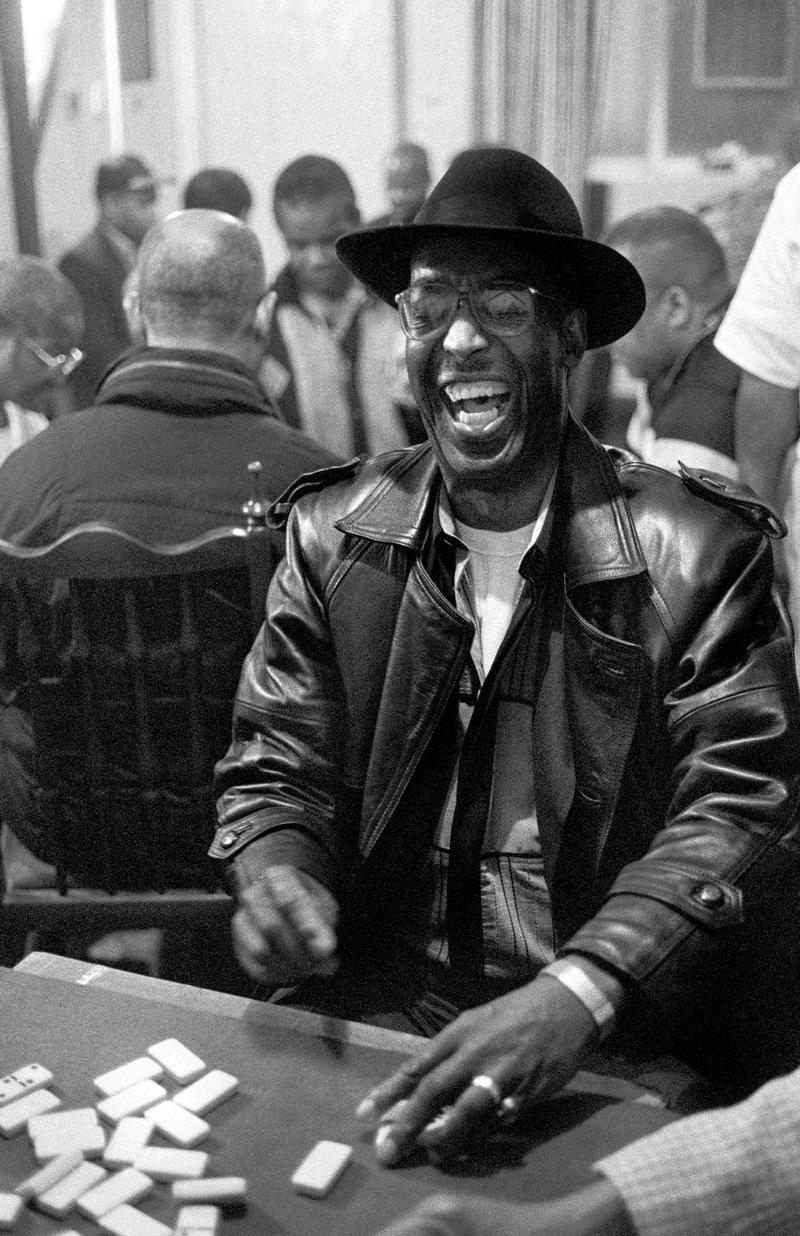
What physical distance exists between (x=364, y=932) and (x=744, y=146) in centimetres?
743

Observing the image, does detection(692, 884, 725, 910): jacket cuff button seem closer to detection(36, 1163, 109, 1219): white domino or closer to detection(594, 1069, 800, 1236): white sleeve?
detection(594, 1069, 800, 1236): white sleeve

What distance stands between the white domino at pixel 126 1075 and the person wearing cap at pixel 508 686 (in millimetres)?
225

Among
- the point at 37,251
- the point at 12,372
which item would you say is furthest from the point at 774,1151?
the point at 37,251

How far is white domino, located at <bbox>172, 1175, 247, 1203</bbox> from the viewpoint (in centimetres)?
129

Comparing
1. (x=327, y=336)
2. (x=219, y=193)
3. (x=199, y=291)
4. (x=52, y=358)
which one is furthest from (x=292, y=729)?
(x=219, y=193)

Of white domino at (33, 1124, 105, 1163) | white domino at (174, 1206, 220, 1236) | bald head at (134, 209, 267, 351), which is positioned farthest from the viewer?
bald head at (134, 209, 267, 351)

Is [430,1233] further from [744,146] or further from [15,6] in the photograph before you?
[744,146]

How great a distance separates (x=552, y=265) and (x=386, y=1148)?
1198 mm

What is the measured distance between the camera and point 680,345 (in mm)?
3750

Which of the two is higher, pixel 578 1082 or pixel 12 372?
pixel 12 372

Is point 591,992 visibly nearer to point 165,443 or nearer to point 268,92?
point 165,443

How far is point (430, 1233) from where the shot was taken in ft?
3.42

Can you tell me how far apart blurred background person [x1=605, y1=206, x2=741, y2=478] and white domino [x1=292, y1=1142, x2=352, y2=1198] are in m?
2.31

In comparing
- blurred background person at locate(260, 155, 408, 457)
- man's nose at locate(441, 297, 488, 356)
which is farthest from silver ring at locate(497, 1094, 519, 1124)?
blurred background person at locate(260, 155, 408, 457)
